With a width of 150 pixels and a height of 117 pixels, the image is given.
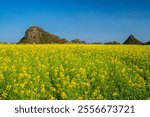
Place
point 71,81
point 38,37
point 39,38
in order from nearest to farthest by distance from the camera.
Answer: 1. point 71,81
2. point 38,37
3. point 39,38

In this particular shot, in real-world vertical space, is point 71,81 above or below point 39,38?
below

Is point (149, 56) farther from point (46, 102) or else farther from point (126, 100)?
point (46, 102)

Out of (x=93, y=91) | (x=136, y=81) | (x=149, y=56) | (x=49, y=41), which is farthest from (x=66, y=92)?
(x=49, y=41)

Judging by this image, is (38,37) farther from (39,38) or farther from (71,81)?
(71,81)

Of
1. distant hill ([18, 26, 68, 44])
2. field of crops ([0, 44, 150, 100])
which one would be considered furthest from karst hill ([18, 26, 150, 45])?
field of crops ([0, 44, 150, 100])

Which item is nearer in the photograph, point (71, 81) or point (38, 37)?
point (71, 81)

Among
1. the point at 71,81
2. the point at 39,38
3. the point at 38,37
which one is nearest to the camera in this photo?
the point at 71,81

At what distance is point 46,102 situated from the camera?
11.9 m

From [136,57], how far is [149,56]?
0.87 metres

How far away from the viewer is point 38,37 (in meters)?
40.2

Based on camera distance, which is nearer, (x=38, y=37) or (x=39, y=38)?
(x=38, y=37)

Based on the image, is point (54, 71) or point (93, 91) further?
point (54, 71)

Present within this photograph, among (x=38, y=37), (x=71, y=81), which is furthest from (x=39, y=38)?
(x=71, y=81)

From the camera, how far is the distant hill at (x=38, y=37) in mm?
39844
